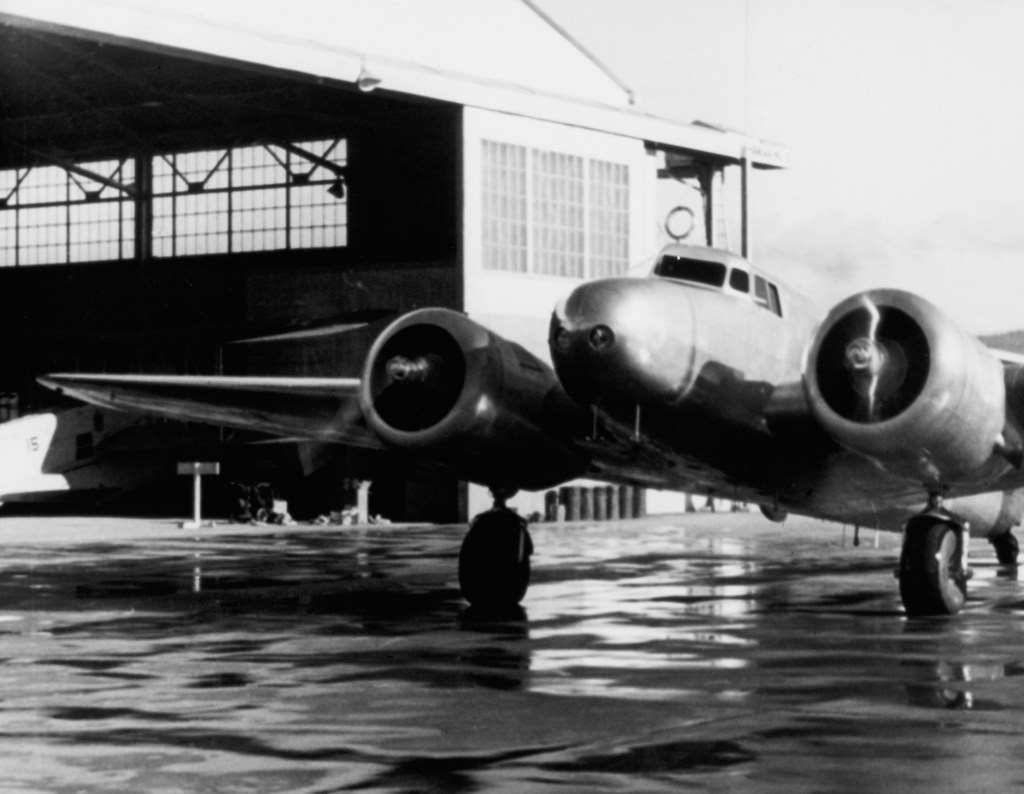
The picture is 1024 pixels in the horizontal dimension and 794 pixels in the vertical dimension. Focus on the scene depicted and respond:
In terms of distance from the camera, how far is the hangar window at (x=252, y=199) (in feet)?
160

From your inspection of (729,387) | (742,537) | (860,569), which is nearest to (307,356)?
(742,537)

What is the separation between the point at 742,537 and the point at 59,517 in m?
20.8

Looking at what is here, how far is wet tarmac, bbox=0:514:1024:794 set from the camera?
26.0ft

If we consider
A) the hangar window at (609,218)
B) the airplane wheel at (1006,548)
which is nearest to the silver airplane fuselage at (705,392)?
the airplane wheel at (1006,548)

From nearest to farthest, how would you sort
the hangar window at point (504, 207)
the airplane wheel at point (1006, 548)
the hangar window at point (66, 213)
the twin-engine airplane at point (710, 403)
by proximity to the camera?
the twin-engine airplane at point (710, 403) → the airplane wheel at point (1006, 548) → the hangar window at point (504, 207) → the hangar window at point (66, 213)

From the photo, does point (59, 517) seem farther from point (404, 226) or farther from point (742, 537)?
point (742, 537)

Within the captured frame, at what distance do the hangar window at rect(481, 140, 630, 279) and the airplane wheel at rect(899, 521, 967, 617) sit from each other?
2713cm

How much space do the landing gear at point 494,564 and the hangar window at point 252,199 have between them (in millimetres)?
31602

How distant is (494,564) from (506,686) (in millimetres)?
5780

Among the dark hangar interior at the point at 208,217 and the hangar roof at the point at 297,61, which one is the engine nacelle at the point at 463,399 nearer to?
the hangar roof at the point at 297,61

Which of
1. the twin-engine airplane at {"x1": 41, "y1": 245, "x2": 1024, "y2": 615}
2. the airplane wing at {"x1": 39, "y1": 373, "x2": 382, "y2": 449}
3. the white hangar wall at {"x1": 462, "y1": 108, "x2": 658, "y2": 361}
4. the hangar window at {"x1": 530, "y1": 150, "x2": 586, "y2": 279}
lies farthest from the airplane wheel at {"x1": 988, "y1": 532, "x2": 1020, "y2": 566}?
the hangar window at {"x1": 530, "y1": 150, "x2": 586, "y2": 279}

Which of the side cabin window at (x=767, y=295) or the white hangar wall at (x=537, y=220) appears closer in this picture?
the side cabin window at (x=767, y=295)

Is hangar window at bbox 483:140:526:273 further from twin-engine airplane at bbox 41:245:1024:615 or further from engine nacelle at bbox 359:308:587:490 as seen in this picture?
engine nacelle at bbox 359:308:587:490

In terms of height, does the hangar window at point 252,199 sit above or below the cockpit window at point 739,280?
above
